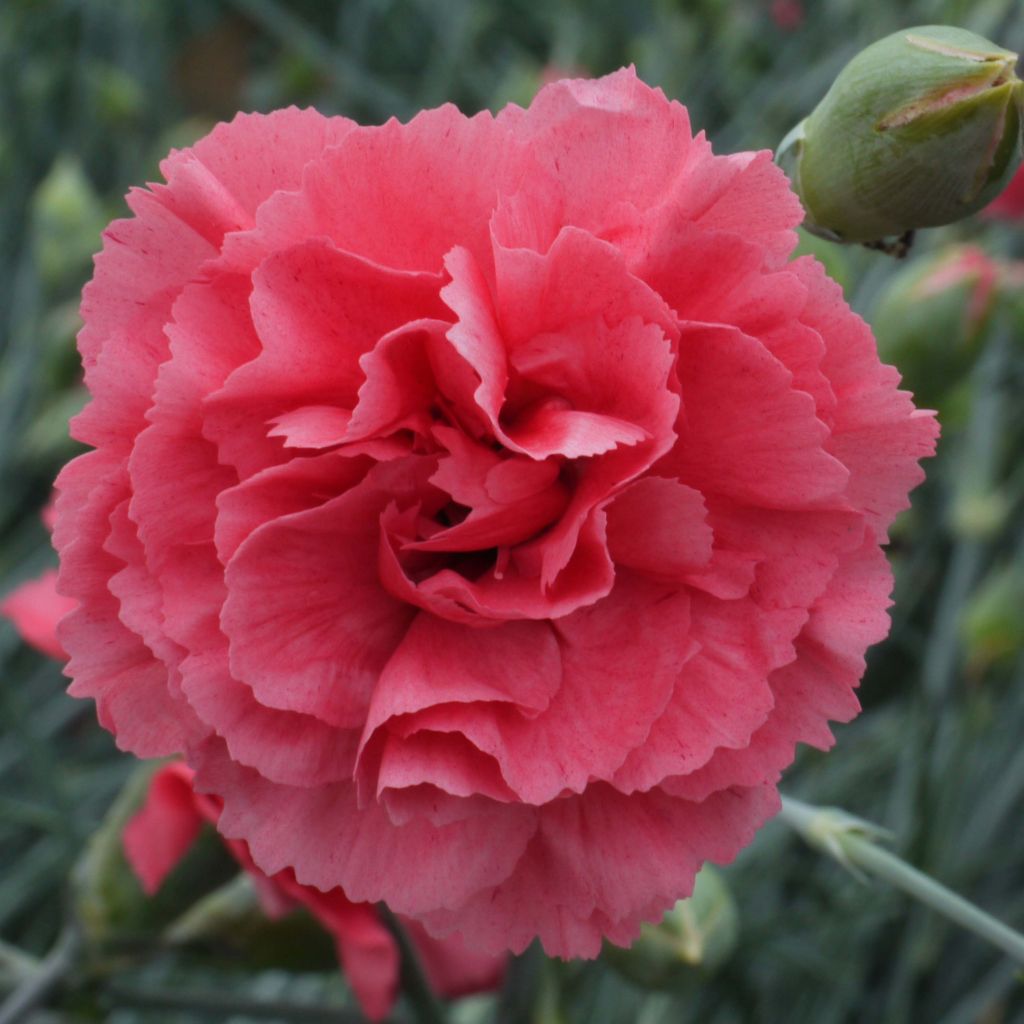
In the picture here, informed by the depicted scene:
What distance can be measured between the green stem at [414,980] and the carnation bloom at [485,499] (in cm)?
16

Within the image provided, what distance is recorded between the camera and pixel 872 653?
1.03 m

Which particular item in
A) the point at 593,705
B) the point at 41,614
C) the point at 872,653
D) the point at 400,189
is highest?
the point at 400,189

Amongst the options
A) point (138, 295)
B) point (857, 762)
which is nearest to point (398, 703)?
point (138, 295)

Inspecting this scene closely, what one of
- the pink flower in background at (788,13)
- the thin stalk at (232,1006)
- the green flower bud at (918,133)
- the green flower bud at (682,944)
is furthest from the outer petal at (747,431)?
the pink flower in background at (788,13)

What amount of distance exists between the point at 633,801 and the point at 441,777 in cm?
7

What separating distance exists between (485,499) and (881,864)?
23 cm

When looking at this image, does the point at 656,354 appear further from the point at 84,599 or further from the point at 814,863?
the point at 814,863

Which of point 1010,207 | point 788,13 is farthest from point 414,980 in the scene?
point 788,13

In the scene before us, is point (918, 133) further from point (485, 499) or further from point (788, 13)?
point (788, 13)

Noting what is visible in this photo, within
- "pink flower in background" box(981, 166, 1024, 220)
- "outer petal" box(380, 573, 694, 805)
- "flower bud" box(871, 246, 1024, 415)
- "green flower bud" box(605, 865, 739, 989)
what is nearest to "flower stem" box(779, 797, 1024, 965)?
"green flower bud" box(605, 865, 739, 989)

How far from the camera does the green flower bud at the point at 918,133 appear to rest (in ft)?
1.42

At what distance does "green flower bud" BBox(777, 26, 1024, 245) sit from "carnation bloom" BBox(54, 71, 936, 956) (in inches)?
3.2

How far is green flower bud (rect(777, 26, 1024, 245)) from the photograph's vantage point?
433 millimetres

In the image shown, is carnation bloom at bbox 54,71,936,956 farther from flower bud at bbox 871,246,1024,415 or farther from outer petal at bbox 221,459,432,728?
flower bud at bbox 871,246,1024,415
